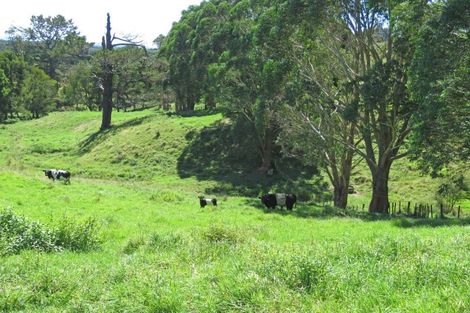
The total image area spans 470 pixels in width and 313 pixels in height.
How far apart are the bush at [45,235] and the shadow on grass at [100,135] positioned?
129ft

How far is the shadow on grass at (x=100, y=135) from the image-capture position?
53281 mm

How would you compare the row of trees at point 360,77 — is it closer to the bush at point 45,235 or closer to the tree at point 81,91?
the bush at point 45,235

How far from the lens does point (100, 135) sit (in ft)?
184

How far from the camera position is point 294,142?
30.8 meters

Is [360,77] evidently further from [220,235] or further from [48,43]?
[48,43]

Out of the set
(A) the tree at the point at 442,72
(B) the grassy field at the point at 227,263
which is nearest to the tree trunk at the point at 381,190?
(B) the grassy field at the point at 227,263

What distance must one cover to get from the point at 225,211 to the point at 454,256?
52.6ft

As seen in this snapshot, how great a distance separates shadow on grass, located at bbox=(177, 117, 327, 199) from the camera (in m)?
39.1

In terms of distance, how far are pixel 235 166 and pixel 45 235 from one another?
103 feet

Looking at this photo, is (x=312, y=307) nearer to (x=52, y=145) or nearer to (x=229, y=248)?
(x=229, y=248)

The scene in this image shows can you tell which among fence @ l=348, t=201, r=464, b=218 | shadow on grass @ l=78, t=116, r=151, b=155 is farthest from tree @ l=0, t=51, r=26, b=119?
fence @ l=348, t=201, r=464, b=218

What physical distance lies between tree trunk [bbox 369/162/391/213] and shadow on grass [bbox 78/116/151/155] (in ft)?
113

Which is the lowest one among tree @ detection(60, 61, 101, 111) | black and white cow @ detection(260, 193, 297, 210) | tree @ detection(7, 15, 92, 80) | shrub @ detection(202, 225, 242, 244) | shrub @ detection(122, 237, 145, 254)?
black and white cow @ detection(260, 193, 297, 210)

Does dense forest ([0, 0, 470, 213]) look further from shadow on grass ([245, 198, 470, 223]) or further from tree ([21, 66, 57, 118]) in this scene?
tree ([21, 66, 57, 118])
